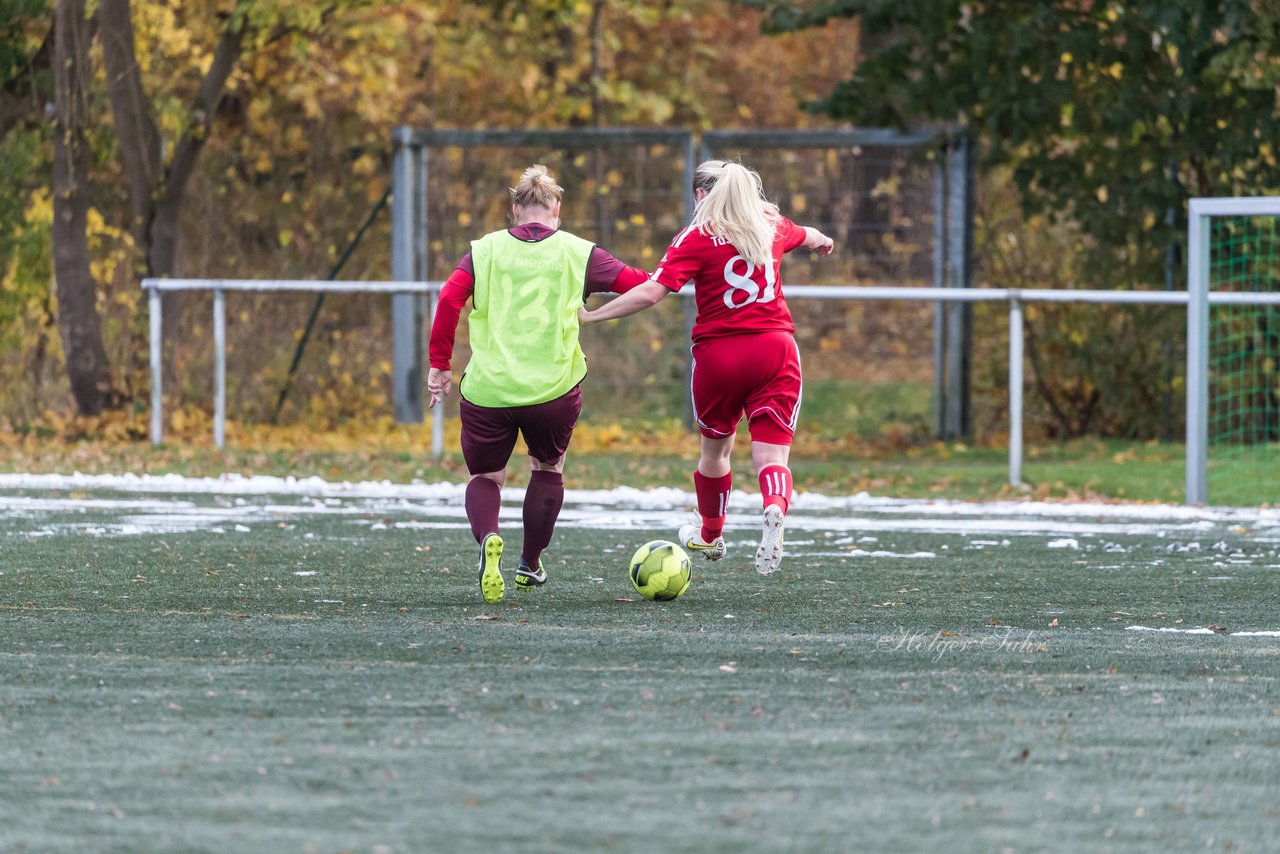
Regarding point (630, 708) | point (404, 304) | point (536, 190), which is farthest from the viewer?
point (404, 304)

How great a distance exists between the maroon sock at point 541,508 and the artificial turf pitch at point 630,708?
0.19m

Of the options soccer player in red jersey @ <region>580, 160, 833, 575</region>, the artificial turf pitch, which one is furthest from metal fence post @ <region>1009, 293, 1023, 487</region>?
soccer player in red jersey @ <region>580, 160, 833, 575</region>

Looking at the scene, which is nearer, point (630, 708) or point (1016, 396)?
point (630, 708)

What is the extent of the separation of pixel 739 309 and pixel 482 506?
4.07 ft

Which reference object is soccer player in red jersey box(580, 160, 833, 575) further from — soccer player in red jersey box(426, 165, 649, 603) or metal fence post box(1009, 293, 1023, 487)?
metal fence post box(1009, 293, 1023, 487)

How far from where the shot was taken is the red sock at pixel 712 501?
335 inches

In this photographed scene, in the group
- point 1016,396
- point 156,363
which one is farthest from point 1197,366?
point 156,363

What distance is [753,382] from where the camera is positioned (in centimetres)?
814

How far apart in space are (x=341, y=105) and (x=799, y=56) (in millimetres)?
12344

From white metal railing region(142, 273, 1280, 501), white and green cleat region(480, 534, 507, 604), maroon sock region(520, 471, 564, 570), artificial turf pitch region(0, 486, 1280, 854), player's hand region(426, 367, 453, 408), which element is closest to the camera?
artificial turf pitch region(0, 486, 1280, 854)

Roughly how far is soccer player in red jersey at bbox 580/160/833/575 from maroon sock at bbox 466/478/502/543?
715 mm

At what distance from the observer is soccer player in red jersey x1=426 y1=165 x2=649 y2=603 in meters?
7.52

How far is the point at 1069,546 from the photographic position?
9672 millimetres

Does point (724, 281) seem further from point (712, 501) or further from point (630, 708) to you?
point (630, 708)
